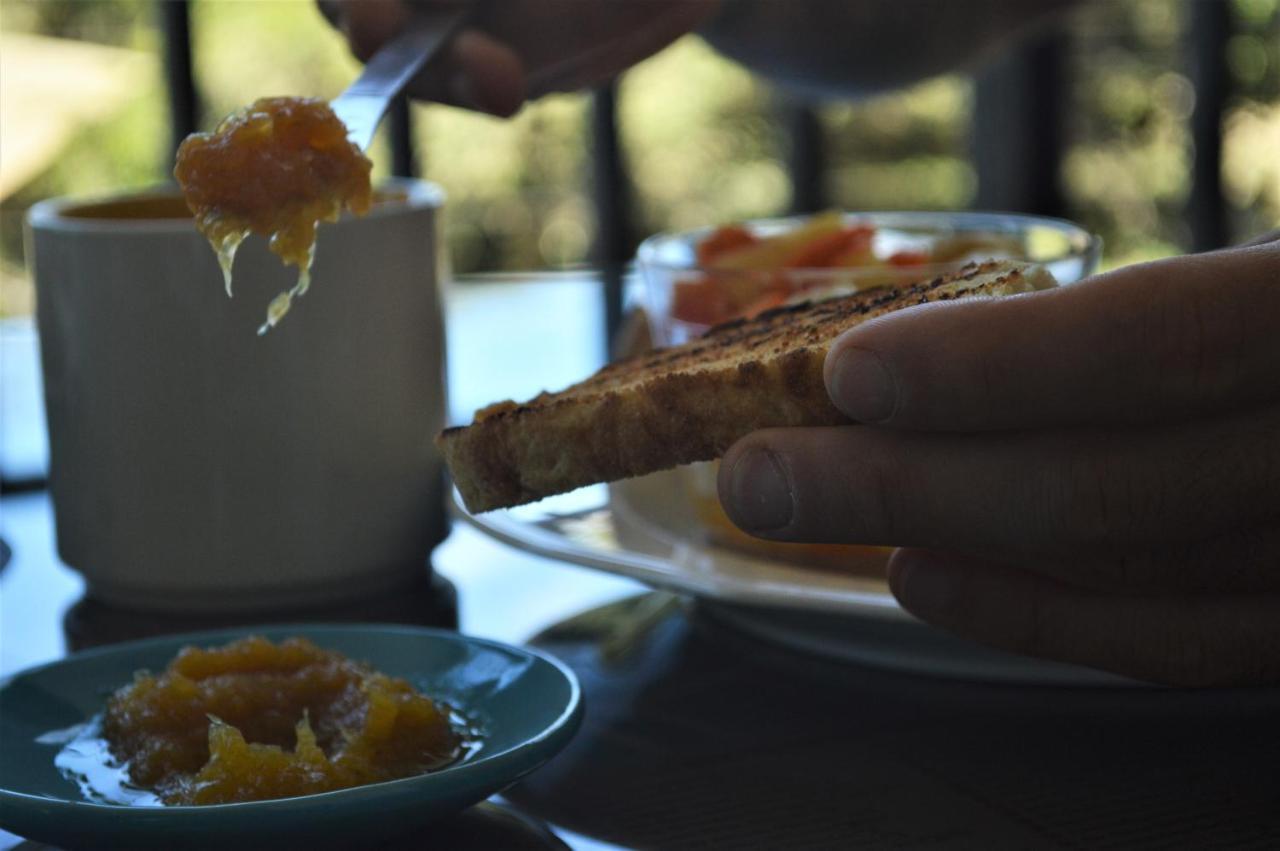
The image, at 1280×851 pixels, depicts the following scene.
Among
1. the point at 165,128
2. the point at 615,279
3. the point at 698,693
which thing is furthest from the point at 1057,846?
the point at 165,128

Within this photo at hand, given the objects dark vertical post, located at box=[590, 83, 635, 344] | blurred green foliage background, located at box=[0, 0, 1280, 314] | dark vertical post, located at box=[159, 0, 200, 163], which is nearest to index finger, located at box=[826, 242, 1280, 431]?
dark vertical post, located at box=[159, 0, 200, 163]

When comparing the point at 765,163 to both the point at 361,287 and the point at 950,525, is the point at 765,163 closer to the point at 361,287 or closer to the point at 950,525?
the point at 361,287

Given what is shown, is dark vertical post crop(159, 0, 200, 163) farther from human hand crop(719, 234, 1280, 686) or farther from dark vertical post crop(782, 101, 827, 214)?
human hand crop(719, 234, 1280, 686)

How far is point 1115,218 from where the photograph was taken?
4.61 m

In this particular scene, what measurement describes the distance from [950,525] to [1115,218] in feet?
13.7

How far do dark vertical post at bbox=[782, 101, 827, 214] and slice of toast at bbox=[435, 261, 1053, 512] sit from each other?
3078 millimetres

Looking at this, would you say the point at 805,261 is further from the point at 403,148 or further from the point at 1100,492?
the point at 403,148

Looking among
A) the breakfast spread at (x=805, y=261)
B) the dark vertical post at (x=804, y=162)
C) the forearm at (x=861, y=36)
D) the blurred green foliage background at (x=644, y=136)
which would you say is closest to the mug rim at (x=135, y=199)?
the breakfast spread at (x=805, y=261)

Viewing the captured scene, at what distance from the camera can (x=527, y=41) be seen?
135 cm

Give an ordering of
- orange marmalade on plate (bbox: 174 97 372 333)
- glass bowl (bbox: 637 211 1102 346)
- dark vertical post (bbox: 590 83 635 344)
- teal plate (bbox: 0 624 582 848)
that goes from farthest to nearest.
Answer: dark vertical post (bbox: 590 83 635 344), glass bowl (bbox: 637 211 1102 346), orange marmalade on plate (bbox: 174 97 372 333), teal plate (bbox: 0 624 582 848)

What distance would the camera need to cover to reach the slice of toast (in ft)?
2.39

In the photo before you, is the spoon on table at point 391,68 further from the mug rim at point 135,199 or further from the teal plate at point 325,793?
the teal plate at point 325,793

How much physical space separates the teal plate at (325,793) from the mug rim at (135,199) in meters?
0.33

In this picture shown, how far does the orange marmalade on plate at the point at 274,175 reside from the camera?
0.86 metres
